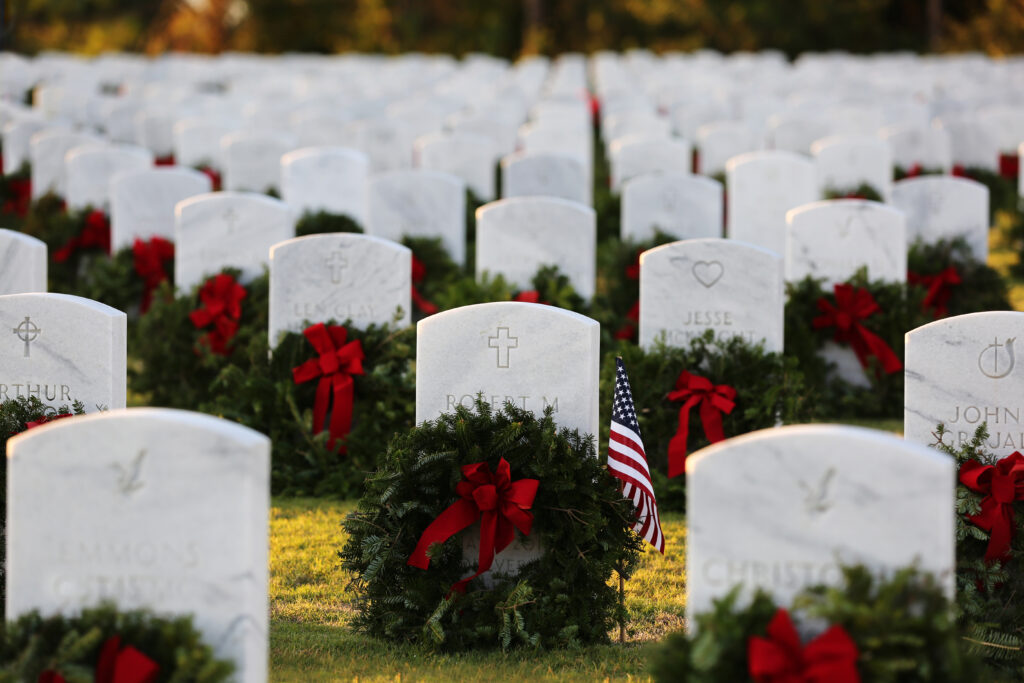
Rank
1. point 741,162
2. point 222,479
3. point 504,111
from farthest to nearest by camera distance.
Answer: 1. point 504,111
2. point 741,162
3. point 222,479

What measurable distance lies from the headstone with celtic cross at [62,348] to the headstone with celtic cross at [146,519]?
4.45ft

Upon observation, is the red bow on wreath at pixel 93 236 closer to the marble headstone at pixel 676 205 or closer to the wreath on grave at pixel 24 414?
the marble headstone at pixel 676 205

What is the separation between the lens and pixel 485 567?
4.80 m

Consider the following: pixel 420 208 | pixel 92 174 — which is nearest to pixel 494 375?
pixel 420 208

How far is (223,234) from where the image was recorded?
8133mm

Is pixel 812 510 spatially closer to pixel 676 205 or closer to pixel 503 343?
pixel 503 343

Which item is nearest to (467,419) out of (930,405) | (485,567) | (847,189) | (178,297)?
(485,567)

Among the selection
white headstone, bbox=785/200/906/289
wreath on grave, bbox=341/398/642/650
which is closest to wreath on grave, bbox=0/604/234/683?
wreath on grave, bbox=341/398/642/650

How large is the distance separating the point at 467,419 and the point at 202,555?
56.4 inches

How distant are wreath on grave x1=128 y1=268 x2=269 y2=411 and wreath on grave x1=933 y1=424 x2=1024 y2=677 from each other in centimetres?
447

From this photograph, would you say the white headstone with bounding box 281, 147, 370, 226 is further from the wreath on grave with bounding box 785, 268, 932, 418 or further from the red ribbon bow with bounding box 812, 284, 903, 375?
the red ribbon bow with bounding box 812, 284, 903, 375

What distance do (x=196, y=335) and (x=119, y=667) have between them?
4563 mm

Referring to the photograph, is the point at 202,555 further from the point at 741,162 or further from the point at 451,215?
the point at 741,162

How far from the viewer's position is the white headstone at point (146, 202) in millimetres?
9359
